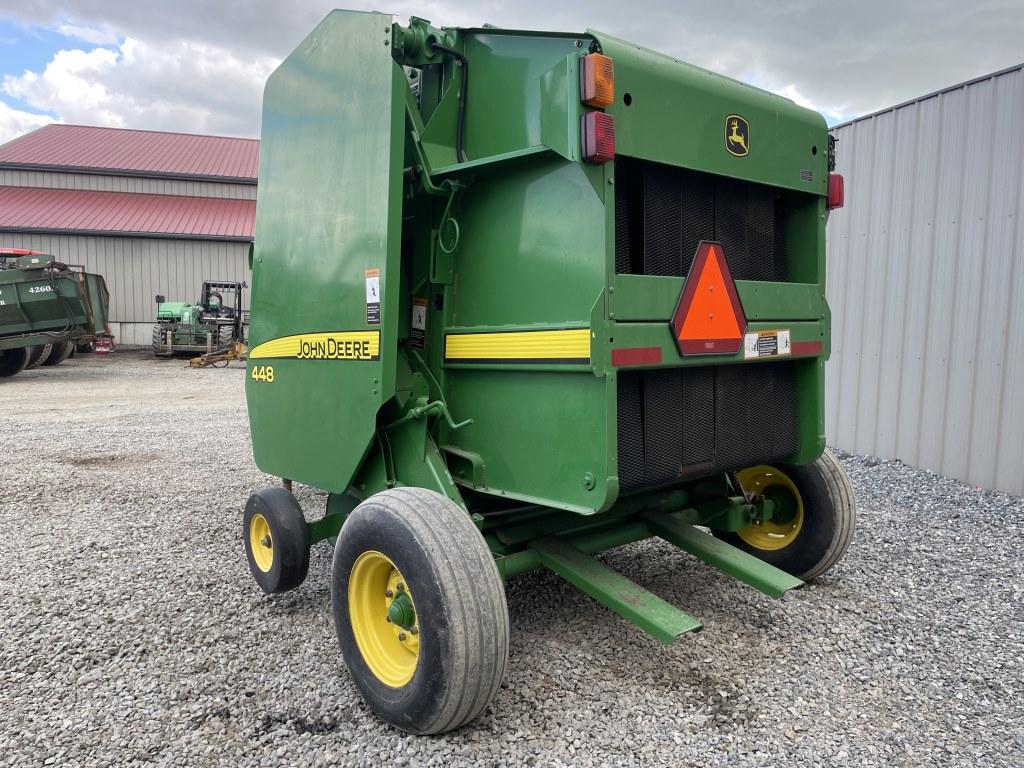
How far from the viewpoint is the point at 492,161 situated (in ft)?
8.87

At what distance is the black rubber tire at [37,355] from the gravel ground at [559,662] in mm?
11801

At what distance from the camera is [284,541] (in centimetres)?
341

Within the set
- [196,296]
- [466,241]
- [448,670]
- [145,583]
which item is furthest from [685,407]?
[196,296]

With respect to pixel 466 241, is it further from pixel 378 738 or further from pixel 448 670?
pixel 378 738

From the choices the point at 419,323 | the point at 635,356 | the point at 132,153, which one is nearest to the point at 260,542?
the point at 419,323

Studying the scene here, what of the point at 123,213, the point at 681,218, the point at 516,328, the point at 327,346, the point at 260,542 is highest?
the point at 123,213

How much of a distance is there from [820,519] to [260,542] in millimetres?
2708

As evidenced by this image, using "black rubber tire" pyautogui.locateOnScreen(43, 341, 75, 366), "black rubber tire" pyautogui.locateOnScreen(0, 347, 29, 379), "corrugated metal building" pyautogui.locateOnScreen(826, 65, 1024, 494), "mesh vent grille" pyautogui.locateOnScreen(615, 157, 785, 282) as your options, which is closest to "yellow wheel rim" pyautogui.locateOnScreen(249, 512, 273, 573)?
"mesh vent grille" pyautogui.locateOnScreen(615, 157, 785, 282)

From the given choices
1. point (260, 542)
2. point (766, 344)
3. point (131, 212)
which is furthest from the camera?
point (131, 212)

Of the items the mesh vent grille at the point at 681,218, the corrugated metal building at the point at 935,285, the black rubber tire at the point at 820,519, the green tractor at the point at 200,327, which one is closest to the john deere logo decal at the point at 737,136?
the mesh vent grille at the point at 681,218

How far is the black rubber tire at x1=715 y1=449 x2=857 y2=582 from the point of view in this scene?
3555mm

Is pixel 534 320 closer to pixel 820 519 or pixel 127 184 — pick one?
pixel 820 519

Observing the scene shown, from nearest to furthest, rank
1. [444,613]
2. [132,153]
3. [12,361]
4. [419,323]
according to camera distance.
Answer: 1. [444,613]
2. [419,323]
3. [12,361]
4. [132,153]

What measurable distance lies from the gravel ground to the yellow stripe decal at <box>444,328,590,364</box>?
1.20m
